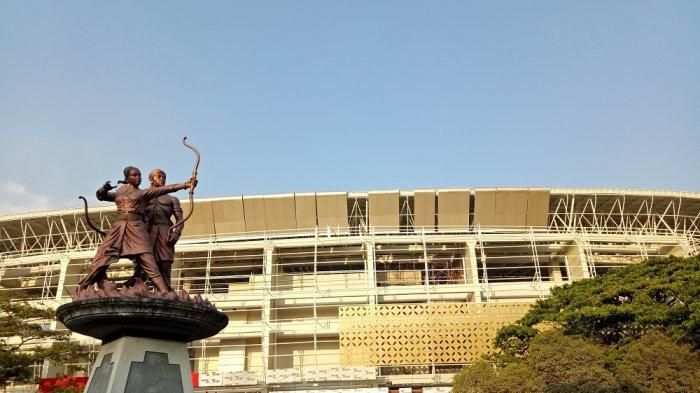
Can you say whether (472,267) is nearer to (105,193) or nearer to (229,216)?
(229,216)

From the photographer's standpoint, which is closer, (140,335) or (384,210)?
(140,335)

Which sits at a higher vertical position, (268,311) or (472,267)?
(472,267)

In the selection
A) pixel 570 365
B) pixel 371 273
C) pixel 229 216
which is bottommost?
pixel 570 365

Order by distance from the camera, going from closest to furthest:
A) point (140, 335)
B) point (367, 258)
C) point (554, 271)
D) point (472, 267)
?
1. point (140, 335)
2. point (472, 267)
3. point (367, 258)
4. point (554, 271)

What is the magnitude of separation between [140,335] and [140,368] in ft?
A: 1.65

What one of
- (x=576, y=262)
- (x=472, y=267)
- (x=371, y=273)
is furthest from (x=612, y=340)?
(x=371, y=273)

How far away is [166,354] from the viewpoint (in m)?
9.09

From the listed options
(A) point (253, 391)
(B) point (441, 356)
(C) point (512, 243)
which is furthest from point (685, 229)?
(A) point (253, 391)

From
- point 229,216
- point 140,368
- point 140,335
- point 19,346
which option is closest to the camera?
point 140,368

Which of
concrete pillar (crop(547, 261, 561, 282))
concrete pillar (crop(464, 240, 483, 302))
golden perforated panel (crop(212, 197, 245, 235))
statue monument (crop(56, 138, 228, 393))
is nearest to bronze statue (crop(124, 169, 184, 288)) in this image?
statue monument (crop(56, 138, 228, 393))

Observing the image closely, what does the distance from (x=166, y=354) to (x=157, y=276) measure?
4.15 ft

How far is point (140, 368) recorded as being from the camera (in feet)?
28.7

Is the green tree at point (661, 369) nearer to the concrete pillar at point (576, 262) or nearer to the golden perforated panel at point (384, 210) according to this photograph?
the concrete pillar at point (576, 262)

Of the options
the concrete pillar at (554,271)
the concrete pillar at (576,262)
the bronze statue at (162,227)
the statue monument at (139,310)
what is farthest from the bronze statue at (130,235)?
the concrete pillar at (554,271)
